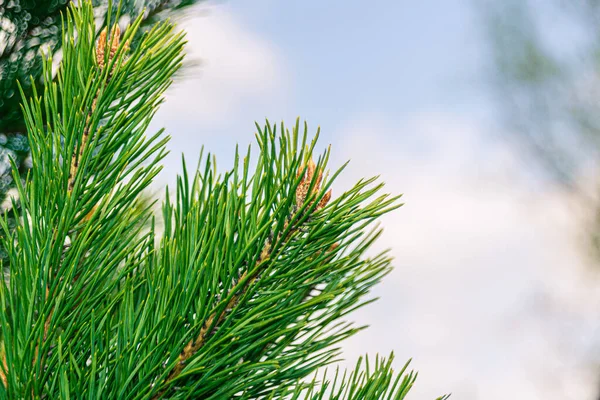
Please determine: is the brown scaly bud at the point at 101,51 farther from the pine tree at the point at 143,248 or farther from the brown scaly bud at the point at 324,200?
the brown scaly bud at the point at 324,200

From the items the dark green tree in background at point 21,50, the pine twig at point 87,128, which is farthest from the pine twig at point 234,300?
the dark green tree in background at point 21,50

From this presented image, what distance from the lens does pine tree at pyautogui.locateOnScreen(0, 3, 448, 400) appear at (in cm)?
45

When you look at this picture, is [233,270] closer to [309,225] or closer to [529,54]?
[309,225]

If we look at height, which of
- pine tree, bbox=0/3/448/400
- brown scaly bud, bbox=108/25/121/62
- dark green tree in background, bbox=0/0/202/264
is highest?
dark green tree in background, bbox=0/0/202/264

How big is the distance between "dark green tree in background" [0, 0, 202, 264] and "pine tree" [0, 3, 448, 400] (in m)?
0.69

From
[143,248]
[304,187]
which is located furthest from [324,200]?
[143,248]

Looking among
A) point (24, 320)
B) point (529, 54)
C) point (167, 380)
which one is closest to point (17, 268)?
point (24, 320)

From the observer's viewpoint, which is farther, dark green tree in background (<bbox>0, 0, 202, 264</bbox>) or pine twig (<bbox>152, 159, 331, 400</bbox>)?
dark green tree in background (<bbox>0, 0, 202, 264</bbox>)

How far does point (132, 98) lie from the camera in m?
0.51

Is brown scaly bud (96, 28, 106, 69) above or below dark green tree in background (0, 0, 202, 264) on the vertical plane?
below

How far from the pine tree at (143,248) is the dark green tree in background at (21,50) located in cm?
69

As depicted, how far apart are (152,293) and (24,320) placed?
103 mm

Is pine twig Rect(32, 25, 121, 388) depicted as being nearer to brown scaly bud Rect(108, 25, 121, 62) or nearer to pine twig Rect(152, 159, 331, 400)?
brown scaly bud Rect(108, 25, 121, 62)

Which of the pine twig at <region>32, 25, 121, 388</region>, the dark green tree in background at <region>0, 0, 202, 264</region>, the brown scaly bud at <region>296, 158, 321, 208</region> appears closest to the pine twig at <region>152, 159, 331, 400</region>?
the brown scaly bud at <region>296, 158, 321, 208</region>
